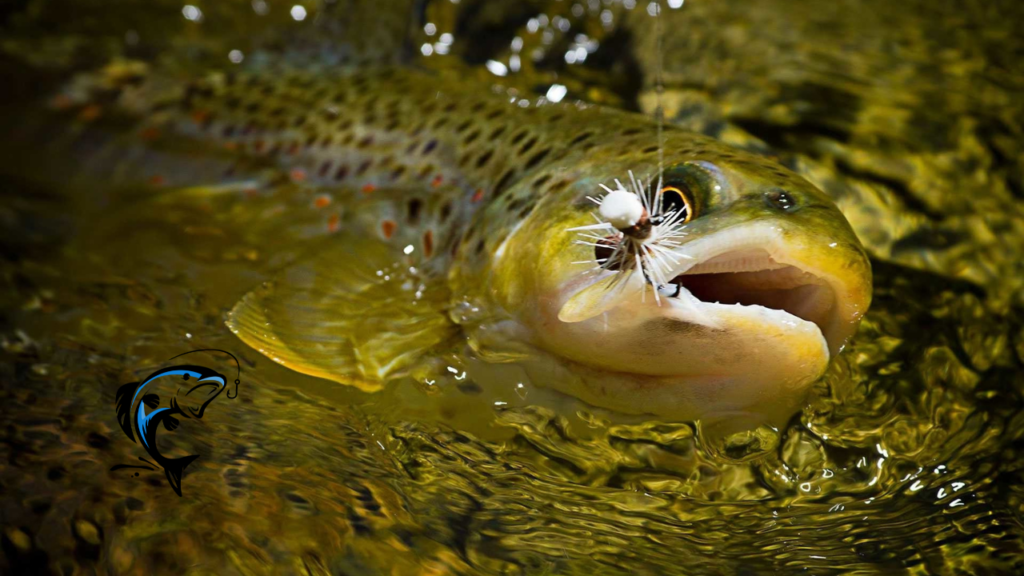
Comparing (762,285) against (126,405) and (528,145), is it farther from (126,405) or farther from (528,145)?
(126,405)

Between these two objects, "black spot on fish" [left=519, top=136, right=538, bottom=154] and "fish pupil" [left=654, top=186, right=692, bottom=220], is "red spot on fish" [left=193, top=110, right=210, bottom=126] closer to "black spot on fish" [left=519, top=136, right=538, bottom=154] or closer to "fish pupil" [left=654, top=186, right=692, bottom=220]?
"black spot on fish" [left=519, top=136, right=538, bottom=154]

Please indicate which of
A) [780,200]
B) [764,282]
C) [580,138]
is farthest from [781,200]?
[580,138]

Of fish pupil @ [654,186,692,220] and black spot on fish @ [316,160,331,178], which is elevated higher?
fish pupil @ [654,186,692,220]

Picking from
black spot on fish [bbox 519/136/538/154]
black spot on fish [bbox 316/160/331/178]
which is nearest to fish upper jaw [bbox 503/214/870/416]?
black spot on fish [bbox 519/136/538/154]

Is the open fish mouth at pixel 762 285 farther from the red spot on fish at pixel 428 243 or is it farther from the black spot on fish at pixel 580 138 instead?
the red spot on fish at pixel 428 243

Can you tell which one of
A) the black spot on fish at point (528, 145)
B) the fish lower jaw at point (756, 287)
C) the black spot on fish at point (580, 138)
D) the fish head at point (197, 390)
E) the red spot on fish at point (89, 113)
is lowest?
the fish head at point (197, 390)

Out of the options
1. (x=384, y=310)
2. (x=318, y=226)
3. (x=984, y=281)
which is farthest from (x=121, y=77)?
(x=984, y=281)

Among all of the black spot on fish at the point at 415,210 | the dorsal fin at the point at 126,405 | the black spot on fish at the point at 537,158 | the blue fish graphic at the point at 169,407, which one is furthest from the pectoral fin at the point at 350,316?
the black spot on fish at the point at 537,158
